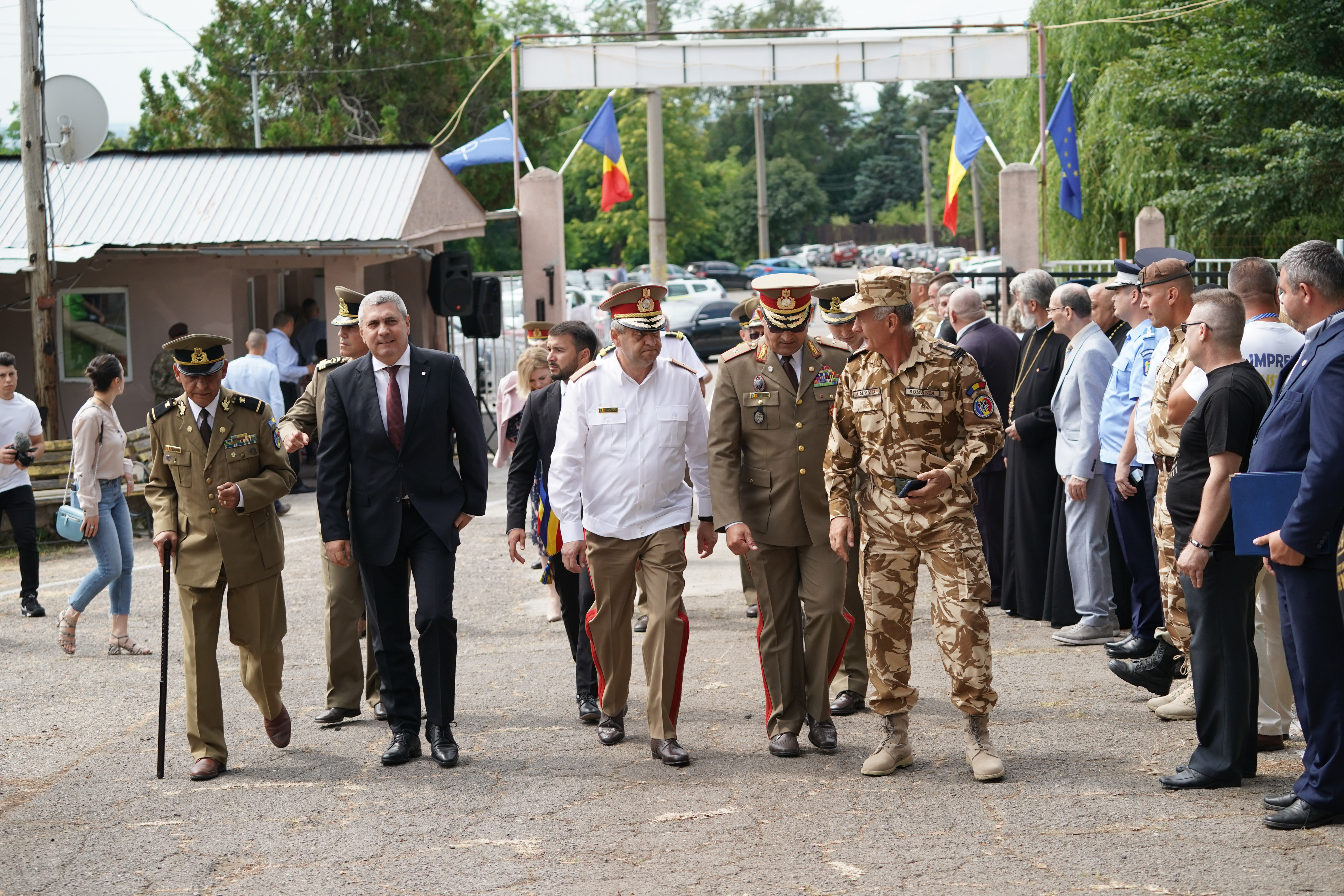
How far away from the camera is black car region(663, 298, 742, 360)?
3419 centimetres

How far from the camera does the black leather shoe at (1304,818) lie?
494 centimetres

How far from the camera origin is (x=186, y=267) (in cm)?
1961

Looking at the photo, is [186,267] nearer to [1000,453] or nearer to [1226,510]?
[1000,453]

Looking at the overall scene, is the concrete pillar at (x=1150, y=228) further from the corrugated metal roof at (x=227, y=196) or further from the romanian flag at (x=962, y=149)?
the corrugated metal roof at (x=227, y=196)

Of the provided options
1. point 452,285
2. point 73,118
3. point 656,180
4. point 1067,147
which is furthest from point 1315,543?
point 656,180

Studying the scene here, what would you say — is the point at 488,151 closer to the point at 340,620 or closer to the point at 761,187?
the point at 340,620

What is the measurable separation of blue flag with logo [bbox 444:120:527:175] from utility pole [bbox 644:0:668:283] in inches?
238

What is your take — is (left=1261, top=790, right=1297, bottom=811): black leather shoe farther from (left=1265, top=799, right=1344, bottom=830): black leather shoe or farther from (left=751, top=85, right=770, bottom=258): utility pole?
(left=751, top=85, right=770, bottom=258): utility pole

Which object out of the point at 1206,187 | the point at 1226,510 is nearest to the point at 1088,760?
the point at 1226,510

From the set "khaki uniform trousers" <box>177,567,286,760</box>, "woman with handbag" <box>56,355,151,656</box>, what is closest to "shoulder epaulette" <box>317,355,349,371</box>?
"khaki uniform trousers" <box>177,567,286,760</box>

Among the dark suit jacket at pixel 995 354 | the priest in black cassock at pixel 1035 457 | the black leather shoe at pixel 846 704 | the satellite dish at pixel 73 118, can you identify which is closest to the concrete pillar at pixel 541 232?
the satellite dish at pixel 73 118

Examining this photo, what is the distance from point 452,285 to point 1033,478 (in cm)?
1144

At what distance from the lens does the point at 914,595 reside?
19.3 ft

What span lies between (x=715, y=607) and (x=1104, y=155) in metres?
18.6
